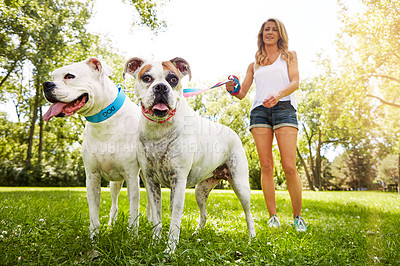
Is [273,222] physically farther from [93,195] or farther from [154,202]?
[93,195]

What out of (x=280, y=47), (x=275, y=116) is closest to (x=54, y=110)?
(x=275, y=116)

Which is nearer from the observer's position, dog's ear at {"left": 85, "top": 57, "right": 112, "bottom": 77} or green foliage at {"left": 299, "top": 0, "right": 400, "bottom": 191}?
dog's ear at {"left": 85, "top": 57, "right": 112, "bottom": 77}

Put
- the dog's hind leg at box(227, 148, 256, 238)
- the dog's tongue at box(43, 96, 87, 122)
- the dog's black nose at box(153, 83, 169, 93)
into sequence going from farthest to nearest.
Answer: the dog's hind leg at box(227, 148, 256, 238) < the dog's tongue at box(43, 96, 87, 122) < the dog's black nose at box(153, 83, 169, 93)

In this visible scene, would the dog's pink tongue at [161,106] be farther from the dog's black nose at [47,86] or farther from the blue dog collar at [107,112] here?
the dog's black nose at [47,86]

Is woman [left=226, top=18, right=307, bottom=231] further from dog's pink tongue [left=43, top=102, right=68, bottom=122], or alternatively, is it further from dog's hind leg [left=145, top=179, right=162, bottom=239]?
dog's pink tongue [left=43, top=102, right=68, bottom=122]

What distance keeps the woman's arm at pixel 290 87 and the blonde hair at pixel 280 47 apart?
0.27 feet

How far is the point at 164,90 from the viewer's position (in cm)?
262

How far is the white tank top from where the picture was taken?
14.7 ft

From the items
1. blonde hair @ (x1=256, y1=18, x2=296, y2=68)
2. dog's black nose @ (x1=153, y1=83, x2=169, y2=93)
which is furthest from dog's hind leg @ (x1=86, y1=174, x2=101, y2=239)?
blonde hair @ (x1=256, y1=18, x2=296, y2=68)

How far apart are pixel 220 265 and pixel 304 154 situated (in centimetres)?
3851

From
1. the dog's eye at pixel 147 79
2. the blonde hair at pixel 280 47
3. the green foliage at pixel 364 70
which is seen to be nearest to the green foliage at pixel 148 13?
the blonde hair at pixel 280 47

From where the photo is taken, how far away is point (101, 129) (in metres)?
3.08

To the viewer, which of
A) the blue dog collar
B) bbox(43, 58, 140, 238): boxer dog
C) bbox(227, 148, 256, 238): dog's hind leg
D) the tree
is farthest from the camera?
the tree

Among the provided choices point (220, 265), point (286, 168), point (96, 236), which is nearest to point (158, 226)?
point (96, 236)
